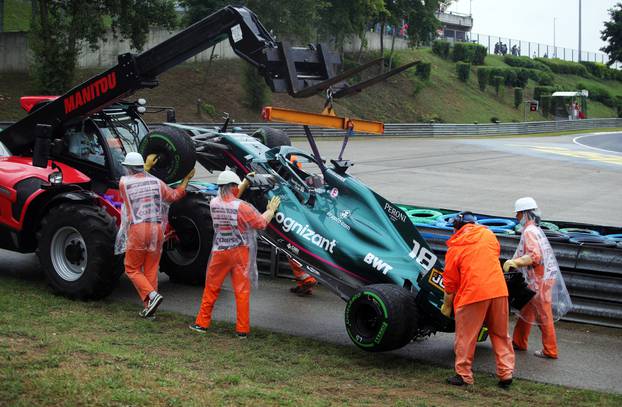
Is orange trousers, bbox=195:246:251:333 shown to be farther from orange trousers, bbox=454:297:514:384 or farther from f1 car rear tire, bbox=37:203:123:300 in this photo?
orange trousers, bbox=454:297:514:384

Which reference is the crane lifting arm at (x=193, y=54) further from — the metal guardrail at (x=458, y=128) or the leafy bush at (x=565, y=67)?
the leafy bush at (x=565, y=67)

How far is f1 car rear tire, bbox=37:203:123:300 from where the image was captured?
9.82 meters

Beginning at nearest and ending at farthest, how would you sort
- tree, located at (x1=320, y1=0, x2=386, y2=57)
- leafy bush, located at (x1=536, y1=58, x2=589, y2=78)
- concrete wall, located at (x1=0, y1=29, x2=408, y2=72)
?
concrete wall, located at (x1=0, y1=29, x2=408, y2=72) → tree, located at (x1=320, y1=0, x2=386, y2=57) → leafy bush, located at (x1=536, y1=58, x2=589, y2=78)

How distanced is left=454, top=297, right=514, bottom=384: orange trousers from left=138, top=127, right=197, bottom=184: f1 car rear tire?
400 centimetres

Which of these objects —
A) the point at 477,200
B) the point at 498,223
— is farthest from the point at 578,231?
the point at 477,200

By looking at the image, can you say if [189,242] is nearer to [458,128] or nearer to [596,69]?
[458,128]

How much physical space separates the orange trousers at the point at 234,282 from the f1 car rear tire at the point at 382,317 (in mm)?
1292

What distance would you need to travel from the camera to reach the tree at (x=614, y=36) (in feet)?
313

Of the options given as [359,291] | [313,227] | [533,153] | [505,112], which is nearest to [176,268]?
[313,227]

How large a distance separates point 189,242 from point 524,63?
79.4m

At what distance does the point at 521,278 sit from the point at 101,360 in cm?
414

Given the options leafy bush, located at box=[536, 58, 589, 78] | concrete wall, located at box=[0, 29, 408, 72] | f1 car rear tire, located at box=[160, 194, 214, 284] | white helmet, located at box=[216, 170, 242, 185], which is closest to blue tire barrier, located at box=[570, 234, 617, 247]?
white helmet, located at box=[216, 170, 242, 185]

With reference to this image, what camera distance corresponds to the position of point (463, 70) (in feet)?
227

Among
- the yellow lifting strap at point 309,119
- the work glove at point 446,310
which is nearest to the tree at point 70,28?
the yellow lifting strap at point 309,119
